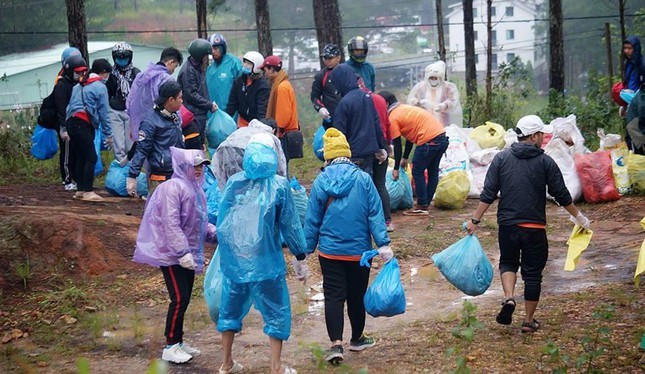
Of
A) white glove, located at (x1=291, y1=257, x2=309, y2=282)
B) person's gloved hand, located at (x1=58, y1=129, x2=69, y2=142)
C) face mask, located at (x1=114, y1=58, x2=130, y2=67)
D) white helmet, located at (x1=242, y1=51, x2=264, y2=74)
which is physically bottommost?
white glove, located at (x1=291, y1=257, x2=309, y2=282)

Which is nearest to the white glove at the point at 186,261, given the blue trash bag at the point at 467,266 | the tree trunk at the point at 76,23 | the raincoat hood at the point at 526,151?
the blue trash bag at the point at 467,266

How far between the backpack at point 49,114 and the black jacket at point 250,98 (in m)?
2.14

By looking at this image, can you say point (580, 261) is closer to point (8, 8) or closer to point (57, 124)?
point (57, 124)

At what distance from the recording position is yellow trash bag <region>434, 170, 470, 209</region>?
1136cm

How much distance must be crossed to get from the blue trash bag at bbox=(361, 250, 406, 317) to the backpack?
242 inches

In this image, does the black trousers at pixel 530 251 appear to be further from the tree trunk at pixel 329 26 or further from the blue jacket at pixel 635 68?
the tree trunk at pixel 329 26

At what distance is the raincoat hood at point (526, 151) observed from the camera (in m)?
6.46

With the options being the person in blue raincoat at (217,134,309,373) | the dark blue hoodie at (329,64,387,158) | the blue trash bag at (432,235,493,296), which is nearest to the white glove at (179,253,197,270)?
the person in blue raincoat at (217,134,309,373)

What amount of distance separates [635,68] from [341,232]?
8.42 m

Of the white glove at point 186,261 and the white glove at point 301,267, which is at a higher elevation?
the white glove at point 186,261

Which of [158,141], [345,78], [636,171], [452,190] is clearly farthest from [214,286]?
[636,171]

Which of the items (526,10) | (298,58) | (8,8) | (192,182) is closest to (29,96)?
(8,8)

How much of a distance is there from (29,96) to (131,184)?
860 inches

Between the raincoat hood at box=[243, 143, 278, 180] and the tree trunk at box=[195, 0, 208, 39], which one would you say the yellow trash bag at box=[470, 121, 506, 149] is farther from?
the raincoat hood at box=[243, 143, 278, 180]
